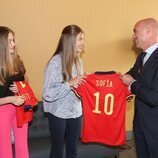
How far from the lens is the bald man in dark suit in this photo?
2426mm

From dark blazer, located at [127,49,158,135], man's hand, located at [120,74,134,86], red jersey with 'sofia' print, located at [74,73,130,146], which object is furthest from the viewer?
red jersey with 'sofia' print, located at [74,73,130,146]

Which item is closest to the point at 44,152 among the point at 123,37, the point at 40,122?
the point at 40,122

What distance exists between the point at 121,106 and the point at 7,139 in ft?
3.70

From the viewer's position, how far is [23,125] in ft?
8.65

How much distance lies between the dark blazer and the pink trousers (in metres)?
1.07

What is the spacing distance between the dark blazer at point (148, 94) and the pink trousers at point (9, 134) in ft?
3.52

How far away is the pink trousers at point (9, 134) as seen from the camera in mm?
2543

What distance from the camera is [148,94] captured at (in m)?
2.40

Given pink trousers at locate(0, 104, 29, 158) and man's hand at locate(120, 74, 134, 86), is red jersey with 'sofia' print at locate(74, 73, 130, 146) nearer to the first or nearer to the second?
man's hand at locate(120, 74, 134, 86)

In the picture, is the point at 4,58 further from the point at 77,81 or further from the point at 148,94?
the point at 148,94

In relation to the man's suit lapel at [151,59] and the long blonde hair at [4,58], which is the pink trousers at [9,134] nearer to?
the long blonde hair at [4,58]

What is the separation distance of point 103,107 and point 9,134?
93cm

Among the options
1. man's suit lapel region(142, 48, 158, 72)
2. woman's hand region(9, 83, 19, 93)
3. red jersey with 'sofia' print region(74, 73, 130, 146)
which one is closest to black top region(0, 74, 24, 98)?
woman's hand region(9, 83, 19, 93)

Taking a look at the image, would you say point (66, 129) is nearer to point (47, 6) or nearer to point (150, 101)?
point (150, 101)
